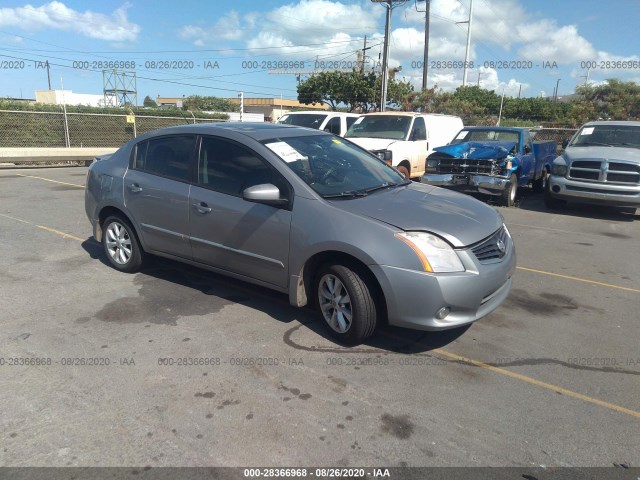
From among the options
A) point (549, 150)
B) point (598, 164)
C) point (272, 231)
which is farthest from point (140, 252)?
point (549, 150)

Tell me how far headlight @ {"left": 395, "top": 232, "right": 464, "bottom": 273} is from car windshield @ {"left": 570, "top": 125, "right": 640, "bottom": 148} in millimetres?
8777

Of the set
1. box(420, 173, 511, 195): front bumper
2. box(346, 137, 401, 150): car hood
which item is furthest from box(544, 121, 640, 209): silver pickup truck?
box(346, 137, 401, 150): car hood

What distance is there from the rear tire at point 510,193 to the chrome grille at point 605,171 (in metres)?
1.15

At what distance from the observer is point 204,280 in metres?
5.39

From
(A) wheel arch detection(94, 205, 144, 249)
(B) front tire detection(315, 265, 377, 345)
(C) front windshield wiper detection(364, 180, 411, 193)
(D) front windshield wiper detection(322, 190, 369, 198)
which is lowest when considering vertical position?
(B) front tire detection(315, 265, 377, 345)

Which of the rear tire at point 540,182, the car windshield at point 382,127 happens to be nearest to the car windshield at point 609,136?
the rear tire at point 540,182

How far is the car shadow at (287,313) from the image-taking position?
3922 mm

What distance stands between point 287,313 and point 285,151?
1.51 metres

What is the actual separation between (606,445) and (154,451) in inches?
103

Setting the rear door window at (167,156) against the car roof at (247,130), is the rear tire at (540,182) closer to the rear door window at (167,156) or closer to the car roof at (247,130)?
the car roof at (247,130)

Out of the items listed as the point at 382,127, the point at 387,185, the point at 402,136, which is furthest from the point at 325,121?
the point at 387,185

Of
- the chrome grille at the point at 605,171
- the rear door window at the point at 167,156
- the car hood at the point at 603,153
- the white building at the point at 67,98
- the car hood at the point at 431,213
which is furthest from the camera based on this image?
the white building at the point at 67,98

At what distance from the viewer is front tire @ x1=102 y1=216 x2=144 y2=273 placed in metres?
5.34

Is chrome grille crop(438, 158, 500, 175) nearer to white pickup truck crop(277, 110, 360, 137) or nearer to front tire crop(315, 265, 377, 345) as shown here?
white pickup truck crop(277, 110, 360, 137)
